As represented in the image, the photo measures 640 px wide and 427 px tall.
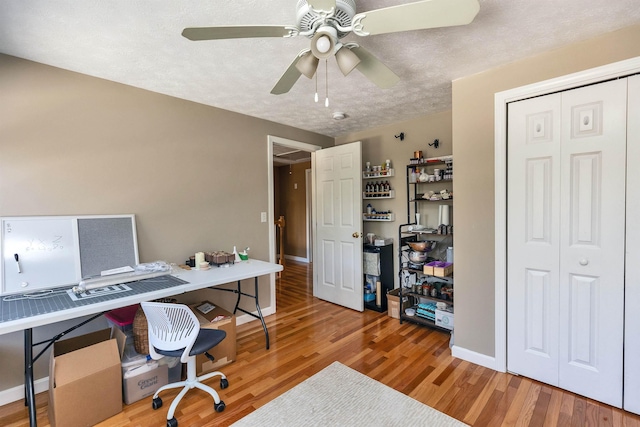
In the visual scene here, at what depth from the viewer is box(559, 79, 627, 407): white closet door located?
69.0 inches

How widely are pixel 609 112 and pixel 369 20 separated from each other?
5.46 feet

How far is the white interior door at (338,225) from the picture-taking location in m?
3.48

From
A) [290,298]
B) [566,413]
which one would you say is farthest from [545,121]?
[290,298]

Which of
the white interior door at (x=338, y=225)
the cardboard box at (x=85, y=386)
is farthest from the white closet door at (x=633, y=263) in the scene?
the cardboard box at (x=85, y=386)

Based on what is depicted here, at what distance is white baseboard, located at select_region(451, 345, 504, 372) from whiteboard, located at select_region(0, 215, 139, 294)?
9.07ft

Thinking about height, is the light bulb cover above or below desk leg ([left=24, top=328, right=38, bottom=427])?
above

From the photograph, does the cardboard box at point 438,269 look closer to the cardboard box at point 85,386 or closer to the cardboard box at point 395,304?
the cardboard box at point 395,304

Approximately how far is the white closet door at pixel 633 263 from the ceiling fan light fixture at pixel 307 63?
6.17ft

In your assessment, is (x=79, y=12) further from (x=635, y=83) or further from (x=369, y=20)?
(x=635, y=83)

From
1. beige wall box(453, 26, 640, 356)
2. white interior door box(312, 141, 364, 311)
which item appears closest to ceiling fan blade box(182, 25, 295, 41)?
beige wall box(453, 26, 640, 356)

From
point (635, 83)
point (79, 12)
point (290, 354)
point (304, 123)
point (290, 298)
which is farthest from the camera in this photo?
point (290, 298)

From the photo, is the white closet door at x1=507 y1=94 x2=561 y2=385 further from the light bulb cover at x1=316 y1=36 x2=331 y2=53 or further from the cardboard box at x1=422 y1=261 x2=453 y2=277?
the light bulb cover at x1=316 y1=36 x2=331 y2=53

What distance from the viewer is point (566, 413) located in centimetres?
175

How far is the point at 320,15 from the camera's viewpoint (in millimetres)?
1238
